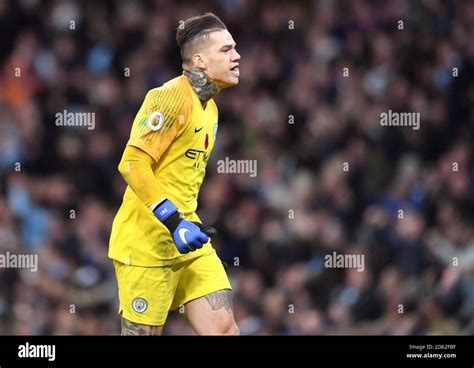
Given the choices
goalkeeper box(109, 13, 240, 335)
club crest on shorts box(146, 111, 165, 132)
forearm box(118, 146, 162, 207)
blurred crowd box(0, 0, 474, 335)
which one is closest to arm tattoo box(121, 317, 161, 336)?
goalkeeper box(109, 13, 240, 335)

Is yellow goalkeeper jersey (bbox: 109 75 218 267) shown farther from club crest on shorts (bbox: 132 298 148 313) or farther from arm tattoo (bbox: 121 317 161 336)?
arm tattoo (bbox: 121 317 161 336)

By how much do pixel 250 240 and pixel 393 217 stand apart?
45.5 inches

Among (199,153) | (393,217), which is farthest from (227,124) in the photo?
(199,153)

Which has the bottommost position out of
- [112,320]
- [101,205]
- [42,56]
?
[112,320]

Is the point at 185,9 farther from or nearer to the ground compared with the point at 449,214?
farther from the ground

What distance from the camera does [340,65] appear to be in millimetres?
10664

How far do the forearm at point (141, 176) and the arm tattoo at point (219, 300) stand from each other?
0.57 m

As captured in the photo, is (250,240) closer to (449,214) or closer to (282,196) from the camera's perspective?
(282,196)

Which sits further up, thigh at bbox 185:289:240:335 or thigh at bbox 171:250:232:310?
thigh at bbox 171:250:232:310

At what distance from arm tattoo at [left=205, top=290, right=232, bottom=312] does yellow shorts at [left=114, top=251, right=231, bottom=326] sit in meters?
0.02

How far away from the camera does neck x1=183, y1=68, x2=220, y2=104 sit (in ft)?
20.4

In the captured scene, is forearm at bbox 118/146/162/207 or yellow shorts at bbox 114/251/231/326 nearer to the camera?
forearm at bbox 118/146/162/207

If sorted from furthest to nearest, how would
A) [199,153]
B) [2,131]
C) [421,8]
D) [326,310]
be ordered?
[421,8] < [2,131] < [326,310] < [199,153]

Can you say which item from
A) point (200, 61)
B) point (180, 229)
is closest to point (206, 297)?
point (180, 229)
